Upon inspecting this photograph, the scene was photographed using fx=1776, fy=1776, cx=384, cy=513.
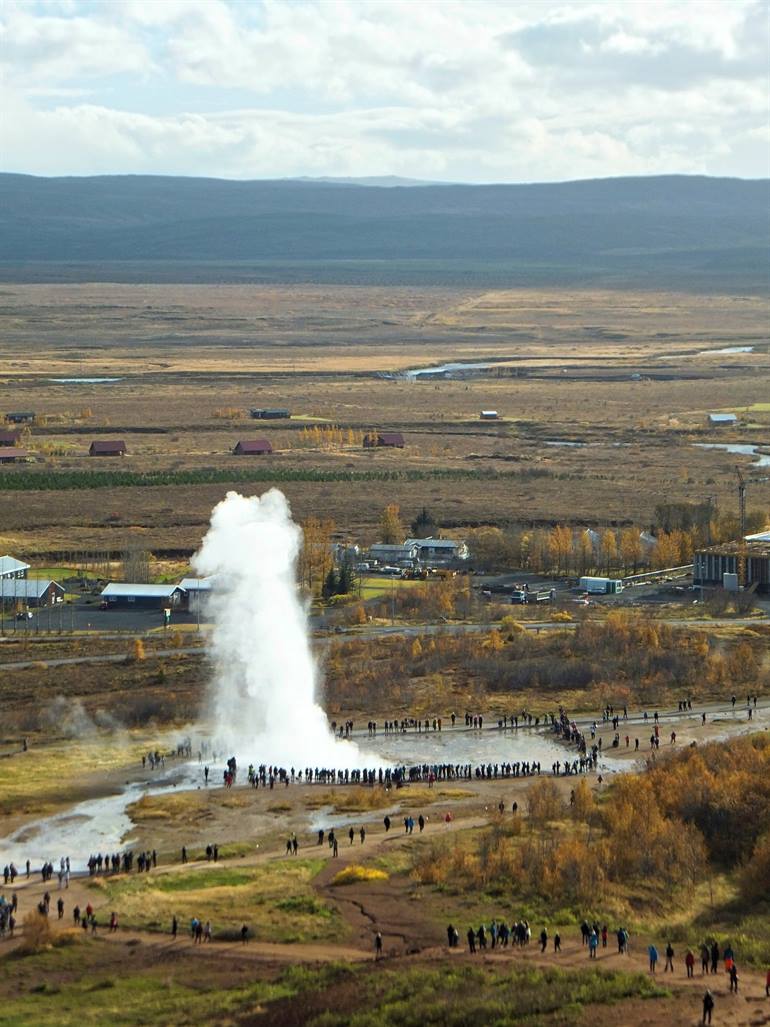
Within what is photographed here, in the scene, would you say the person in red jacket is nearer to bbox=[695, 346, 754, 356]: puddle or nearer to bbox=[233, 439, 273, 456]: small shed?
bbox=[233, 439, 273, 456]: small shed

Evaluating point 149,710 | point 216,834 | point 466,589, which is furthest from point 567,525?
point 216,834

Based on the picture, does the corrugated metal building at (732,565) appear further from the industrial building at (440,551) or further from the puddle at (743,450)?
the puddle at (743,450)

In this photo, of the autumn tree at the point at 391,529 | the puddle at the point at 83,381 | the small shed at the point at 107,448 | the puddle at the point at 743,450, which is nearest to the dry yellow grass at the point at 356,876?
the autumn tree at the point at 391,529

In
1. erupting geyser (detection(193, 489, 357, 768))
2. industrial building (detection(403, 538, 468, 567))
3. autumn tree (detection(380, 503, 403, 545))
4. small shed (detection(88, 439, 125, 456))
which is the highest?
small shed (detection(88, 439, 125, 456))

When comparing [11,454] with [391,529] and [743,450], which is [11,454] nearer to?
[391,529]

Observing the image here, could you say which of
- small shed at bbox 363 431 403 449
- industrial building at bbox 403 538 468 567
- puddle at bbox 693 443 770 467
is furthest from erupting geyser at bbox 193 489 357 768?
small shed at bbox 363 431 403 449
